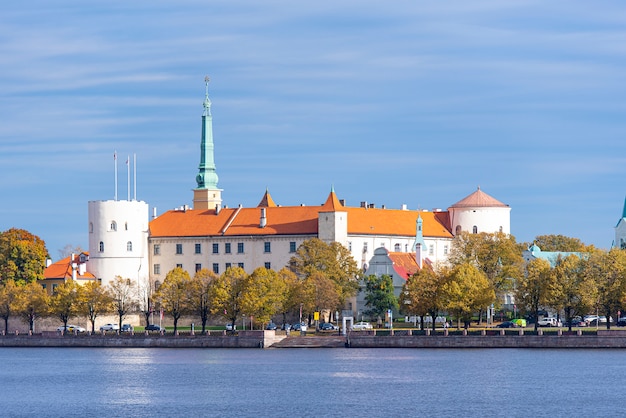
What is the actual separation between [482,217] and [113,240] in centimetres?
3642

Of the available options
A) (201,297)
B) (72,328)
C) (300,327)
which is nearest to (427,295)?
(300,327)

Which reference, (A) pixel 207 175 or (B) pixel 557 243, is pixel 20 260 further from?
(B) pixel 557 243

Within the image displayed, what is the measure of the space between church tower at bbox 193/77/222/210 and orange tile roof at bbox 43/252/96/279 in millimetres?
20314

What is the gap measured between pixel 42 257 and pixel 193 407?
3057 inches

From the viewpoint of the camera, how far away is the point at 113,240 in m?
144

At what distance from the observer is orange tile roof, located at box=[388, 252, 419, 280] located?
465ft

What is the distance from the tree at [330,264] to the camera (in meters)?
134

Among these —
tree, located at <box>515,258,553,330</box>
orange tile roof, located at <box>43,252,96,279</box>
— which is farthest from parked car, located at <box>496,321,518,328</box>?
orange tile roof, located at <box>43,252,96,279</box>

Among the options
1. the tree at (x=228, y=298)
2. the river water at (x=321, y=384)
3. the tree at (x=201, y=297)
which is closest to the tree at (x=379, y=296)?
the tree at (x=228, y=298)

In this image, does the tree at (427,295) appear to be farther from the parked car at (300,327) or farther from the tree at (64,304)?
the tree at (64,304)

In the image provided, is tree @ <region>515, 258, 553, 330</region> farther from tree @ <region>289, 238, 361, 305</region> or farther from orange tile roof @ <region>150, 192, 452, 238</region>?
orange tile roof @ <region>150, 192, 452, 238</region>

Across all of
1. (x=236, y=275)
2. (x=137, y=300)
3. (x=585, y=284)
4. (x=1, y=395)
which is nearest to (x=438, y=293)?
(x=585, y=284)

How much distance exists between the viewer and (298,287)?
12556cm

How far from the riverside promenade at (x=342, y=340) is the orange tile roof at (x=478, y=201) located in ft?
146
